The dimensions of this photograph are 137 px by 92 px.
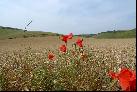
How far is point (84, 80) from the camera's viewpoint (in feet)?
18.2

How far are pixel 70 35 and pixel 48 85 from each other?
2134 mm

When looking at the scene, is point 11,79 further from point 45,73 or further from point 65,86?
point 65,86

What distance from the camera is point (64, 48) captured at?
7480 mm

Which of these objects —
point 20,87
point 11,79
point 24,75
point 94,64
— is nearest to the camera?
point 20,87

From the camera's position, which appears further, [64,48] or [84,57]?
[64,48]

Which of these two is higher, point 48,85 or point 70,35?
point 70,35

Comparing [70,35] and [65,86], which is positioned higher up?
[70,35]

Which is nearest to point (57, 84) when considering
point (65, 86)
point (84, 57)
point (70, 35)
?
point (65, 86)

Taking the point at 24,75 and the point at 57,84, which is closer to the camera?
the point at 57,84

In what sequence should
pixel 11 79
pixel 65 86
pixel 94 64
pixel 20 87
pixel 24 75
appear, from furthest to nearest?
pixel 94 64 → pixel 24 75 → pixel 11 79 → pixel 20 87 → pixel 65 86

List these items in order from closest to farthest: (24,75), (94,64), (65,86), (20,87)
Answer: (65,86) → (20,87) → (24,75) → (94,64)

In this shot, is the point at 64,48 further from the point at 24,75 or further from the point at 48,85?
the point at 48,85

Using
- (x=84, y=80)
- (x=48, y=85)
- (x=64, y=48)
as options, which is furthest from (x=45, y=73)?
(x=64, y=48)

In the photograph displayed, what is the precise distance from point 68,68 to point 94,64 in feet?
3.79
